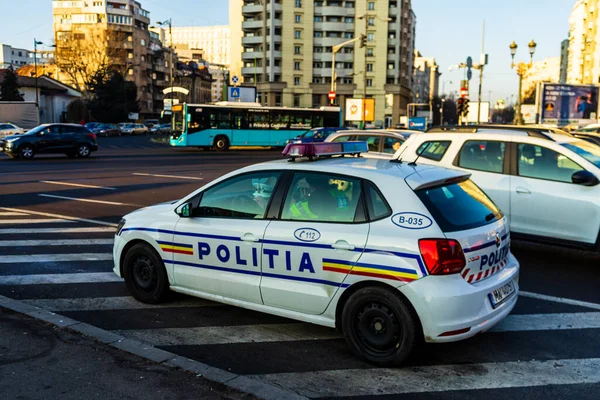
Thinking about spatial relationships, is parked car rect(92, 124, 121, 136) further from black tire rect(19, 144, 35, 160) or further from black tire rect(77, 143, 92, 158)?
black tire rect(19, 144, 35, 160)

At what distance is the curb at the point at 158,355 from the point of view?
3969 millimetres

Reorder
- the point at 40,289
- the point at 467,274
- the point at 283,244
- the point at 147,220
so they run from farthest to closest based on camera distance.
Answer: the point at 40,289
the point at 147,220
the point at 283,244
the point at 467,274

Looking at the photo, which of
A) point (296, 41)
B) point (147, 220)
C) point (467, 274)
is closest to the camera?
point (467, 274)

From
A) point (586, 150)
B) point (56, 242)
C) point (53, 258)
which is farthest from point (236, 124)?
point (586, 150)

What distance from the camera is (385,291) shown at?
14.3 feet

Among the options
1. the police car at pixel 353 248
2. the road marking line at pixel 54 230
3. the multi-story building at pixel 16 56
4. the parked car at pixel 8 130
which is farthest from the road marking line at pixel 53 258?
the multi-story building at pixel 16 56

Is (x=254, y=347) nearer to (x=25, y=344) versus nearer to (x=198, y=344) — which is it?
(x=198, y=344)

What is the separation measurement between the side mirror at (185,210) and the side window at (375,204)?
1.81 metres

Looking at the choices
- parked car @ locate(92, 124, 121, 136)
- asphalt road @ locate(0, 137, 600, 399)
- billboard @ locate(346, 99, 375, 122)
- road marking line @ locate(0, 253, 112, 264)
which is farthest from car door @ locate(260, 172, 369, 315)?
parked car @ locate(92, 124, 121, 136)

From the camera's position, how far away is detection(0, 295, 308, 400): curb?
397 centimetres

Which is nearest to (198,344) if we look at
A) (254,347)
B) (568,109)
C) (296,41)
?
(254,347)

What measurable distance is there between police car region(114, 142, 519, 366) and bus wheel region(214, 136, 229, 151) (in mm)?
31861

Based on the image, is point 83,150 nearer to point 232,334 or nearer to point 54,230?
point 54,230

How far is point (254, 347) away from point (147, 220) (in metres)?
1.82
